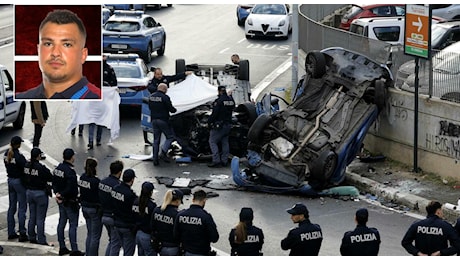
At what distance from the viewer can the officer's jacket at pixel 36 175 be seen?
16.6 metres

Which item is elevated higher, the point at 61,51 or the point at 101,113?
the point at 61,51

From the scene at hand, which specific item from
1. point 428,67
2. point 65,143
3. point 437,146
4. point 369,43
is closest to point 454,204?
point 437,146

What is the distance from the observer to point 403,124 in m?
20.7

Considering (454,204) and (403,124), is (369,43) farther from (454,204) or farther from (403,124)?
(454,204)

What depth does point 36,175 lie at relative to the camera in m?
16.6

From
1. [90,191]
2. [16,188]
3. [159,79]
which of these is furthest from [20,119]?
[90,191]

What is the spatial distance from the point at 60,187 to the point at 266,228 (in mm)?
3381

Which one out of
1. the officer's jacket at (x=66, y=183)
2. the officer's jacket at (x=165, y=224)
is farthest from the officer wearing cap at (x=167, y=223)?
the officer's jacket at (x=66, y=183)

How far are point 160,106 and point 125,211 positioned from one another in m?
6.68

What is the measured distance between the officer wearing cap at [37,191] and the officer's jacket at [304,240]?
4.72m

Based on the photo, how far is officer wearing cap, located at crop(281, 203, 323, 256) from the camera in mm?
13359

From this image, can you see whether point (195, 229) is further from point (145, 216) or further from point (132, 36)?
point (132, 36)

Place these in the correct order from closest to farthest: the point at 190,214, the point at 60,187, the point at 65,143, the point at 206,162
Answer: the point at 190,214, the point at 60,187, the point at 206,162, the point at 65,143

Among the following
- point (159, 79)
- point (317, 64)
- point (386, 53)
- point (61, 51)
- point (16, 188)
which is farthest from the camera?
point (159, 79)
